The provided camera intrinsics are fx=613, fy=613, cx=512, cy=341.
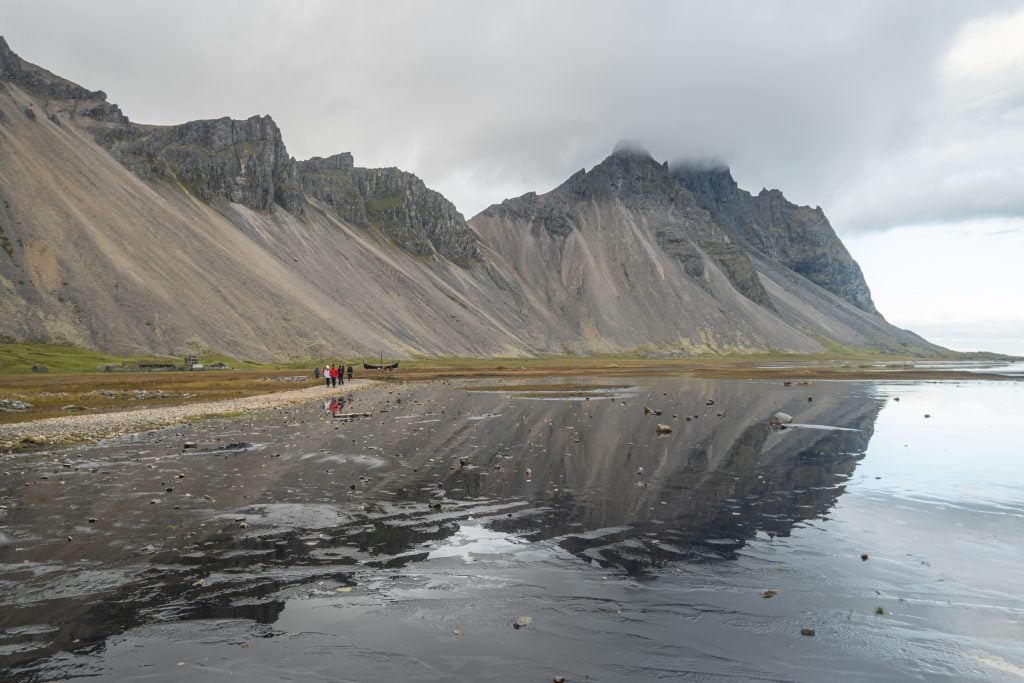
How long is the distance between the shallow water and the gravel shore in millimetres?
4267

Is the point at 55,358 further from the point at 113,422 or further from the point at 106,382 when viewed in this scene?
the point at 113,422

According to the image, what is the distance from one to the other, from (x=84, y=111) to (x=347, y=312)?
114 meters

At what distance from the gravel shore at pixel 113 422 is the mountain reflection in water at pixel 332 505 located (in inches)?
107

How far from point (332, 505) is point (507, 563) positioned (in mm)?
6989

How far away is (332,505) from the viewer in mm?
18016

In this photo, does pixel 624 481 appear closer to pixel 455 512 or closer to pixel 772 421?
pixel 455 512

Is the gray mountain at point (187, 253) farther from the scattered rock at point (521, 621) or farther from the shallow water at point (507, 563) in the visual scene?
the scattered rock at point (521, 621)

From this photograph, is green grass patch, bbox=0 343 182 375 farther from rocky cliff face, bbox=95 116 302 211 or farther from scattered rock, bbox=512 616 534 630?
rocky cliff face, bbox=95 116 302 211

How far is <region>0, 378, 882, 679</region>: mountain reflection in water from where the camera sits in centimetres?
1138

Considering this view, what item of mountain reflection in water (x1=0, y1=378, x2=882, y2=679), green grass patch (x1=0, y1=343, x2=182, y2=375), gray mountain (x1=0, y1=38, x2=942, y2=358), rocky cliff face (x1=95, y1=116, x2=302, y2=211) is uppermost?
rocky cliff face (x1=95, y1=116, x2=302, y2=211)

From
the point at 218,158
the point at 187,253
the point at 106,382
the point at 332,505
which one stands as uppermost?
the point at 218,158

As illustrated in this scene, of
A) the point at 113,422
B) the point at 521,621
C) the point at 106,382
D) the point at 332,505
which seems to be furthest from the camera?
the point at 106,382

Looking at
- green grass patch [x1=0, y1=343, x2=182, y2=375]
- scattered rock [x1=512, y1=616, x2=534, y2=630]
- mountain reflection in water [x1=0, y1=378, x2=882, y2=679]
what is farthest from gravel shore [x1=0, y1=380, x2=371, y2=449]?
green grass patch [x1=0, y1=343, x2=182, y2=375]

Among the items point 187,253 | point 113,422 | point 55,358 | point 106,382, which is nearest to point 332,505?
point 113,422
